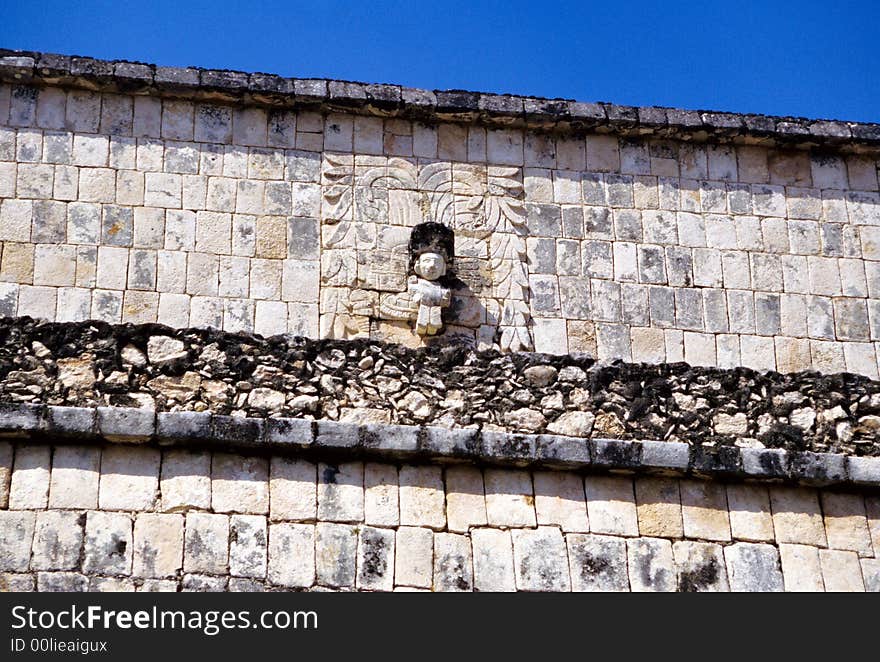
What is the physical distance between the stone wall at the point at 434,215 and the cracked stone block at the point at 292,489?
11.4 feet

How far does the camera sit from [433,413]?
33.5 ft

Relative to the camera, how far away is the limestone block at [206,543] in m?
9.50

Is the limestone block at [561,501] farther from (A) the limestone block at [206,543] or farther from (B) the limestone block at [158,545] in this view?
(B) the limestone block at [158,545]

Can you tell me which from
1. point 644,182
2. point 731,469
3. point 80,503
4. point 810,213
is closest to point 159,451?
point 80,503

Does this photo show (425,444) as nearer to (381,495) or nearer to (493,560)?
(381,495)

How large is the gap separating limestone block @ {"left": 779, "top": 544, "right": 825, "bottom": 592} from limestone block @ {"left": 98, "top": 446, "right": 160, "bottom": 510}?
3651mm

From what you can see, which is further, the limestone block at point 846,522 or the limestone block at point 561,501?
the limestone block at point 846,522

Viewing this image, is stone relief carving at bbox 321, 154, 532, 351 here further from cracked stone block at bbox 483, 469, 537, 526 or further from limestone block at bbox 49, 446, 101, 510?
limestone block at bbox 49, 446, 101, 510

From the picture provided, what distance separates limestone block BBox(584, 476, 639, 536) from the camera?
33.0 feet

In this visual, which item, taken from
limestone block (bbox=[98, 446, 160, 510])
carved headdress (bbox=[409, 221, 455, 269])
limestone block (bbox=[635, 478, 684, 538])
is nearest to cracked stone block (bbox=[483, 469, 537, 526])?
limestone block (bbox=[635, 478, 684, 538])

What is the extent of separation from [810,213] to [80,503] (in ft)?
24.3

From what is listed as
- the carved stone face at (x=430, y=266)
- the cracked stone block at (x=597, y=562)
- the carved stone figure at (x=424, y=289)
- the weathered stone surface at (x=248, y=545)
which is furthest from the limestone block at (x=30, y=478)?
the carved stone face at (x=430, y=266)

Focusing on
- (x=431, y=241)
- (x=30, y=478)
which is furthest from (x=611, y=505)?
(x=431, y=241)

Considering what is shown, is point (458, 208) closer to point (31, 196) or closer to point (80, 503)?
point (31, 196)
